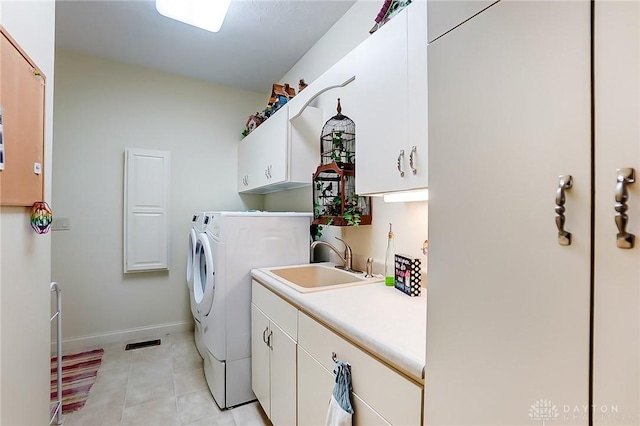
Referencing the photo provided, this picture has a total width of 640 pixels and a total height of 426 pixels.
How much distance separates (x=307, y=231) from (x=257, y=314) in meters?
0.71

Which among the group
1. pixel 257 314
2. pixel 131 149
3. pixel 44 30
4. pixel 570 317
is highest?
pixel 44 30

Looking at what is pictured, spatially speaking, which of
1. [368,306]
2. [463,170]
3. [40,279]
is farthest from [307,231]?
[463,170]

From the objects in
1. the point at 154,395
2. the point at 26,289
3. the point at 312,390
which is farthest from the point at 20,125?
the point at 154,395

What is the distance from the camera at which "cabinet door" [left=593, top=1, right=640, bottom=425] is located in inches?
15.8

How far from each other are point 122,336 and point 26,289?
208cm

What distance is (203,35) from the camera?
235 centimetres

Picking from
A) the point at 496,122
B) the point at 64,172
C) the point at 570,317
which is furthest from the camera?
the point at 64,172

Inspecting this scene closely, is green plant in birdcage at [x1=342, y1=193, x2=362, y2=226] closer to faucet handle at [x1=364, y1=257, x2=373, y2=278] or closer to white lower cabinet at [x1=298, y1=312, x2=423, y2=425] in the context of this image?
faucet handle at [x1=364, y1=257, x2=373, y2=278]

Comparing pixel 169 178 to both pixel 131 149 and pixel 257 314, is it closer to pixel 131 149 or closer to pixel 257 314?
pixel 131 149

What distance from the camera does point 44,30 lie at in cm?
129

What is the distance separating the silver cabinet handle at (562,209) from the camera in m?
0.46

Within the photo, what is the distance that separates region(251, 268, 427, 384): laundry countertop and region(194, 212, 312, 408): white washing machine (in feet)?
1.41

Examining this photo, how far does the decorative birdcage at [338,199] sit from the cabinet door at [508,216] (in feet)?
3.28

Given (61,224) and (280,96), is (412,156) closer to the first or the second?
(280,96)
